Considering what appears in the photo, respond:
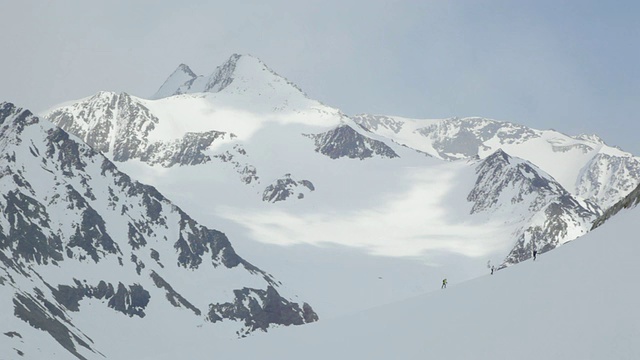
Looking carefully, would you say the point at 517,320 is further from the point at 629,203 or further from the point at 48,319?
the point at 48,319

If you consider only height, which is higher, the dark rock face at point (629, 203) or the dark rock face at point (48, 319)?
the dark rock face at point (629, 203)

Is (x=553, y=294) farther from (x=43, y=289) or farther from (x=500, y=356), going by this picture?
(x=43, y=289)

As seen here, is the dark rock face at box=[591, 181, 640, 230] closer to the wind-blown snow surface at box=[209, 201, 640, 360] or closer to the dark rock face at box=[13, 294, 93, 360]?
the wind-blown snow surface at box=[209, 201, 640, 360]

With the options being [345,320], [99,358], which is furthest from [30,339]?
[345,320]

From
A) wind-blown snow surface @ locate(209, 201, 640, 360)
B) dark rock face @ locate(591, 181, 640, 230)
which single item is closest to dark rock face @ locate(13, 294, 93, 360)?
dark rock face @ locate(591, 181, 640, 230)

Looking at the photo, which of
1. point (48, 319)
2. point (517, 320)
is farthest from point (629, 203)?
point (48, 319)

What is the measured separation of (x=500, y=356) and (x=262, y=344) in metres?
14.1

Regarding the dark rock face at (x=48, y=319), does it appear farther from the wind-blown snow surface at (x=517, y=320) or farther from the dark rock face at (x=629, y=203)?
the wind-blown snow surface at (x=517, y=320)

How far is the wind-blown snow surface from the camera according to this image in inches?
846

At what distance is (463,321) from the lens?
2898 cm

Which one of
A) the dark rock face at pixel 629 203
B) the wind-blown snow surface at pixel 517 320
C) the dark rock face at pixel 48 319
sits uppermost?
the dark rock face at pixel 629 203

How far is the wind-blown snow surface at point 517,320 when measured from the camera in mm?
21500

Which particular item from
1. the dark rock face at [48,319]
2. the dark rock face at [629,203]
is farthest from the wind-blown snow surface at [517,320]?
the dark rock face at [48,319]

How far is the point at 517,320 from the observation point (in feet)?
84.9
